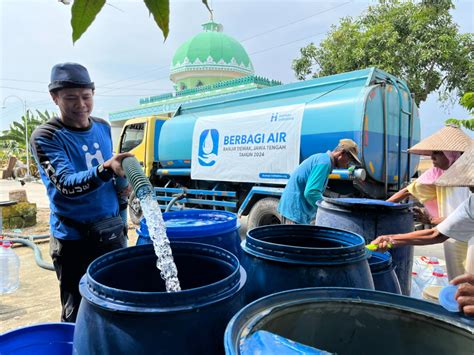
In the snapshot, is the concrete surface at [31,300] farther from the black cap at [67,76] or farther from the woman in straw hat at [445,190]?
the woman in straw hat at [445,190]

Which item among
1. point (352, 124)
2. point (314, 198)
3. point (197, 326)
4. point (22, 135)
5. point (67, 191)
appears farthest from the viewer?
point (22, 135)

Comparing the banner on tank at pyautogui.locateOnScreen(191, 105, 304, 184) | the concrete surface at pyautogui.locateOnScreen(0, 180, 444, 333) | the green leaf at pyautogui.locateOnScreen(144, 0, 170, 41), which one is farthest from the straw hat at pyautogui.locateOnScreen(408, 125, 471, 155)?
the concrete surface at pyautogui.locateOnScreen(0, 180, 444, 333)

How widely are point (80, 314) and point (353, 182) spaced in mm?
4666

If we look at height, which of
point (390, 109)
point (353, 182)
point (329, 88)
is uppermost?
point (329, 88)

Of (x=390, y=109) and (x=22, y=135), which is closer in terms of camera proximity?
(x=390, y=109)

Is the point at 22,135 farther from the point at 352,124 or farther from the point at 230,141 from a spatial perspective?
the point at 352,124

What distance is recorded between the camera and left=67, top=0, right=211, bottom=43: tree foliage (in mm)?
629

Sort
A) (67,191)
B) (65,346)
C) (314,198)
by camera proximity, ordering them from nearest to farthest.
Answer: (65,346) < (67,191) < (314,198)

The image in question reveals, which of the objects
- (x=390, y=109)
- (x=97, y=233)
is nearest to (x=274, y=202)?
(x=390, y=109)

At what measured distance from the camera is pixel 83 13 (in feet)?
2.10

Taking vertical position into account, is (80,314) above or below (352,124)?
below

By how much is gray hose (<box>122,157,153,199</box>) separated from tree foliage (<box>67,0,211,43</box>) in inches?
26.4

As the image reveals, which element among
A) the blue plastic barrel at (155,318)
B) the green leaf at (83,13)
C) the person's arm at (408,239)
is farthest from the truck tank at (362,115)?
the green leaf at (83,13)

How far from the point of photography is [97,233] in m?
1.92
